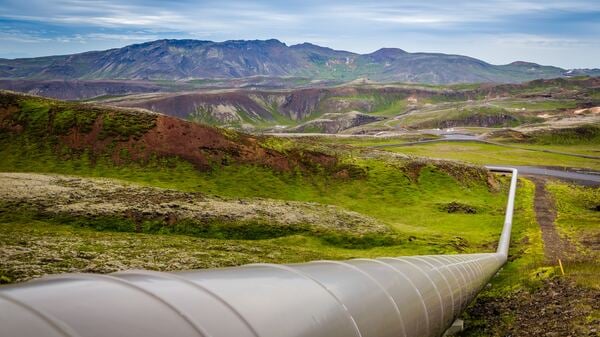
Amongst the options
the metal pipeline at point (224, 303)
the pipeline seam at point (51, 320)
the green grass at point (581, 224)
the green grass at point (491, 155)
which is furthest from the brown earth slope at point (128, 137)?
the pipeline seam at point (51, 320)

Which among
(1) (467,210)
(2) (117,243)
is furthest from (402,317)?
(1) (467,210)

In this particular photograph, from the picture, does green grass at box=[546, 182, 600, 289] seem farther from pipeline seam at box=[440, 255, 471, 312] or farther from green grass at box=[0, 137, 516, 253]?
pipeline seam at box=[440, 255, 471, 312]

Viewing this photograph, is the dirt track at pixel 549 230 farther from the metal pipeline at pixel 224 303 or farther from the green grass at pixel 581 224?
the metal pipeline at pixel 224 303

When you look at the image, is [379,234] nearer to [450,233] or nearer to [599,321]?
[450,233]

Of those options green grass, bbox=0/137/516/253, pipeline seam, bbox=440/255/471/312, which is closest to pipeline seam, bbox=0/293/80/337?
pipeline seam, bbox=440/255/471/312

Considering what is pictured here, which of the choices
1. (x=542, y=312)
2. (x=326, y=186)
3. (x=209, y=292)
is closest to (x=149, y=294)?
(x=209, y=292)

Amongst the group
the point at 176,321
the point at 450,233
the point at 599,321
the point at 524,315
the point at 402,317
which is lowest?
the point at 450,233
